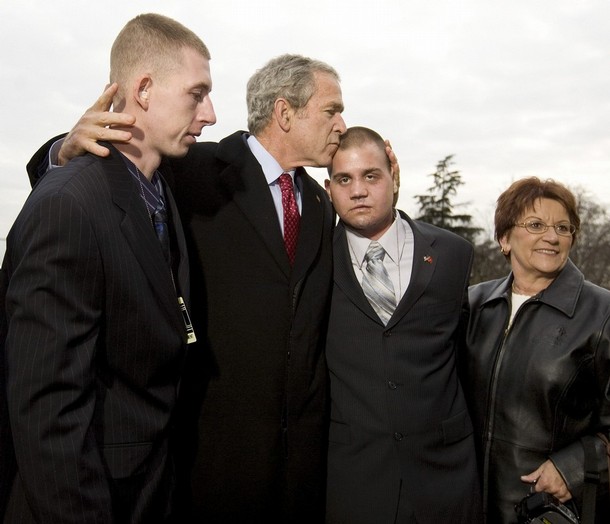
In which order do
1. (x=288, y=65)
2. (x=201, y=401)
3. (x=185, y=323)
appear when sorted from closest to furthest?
(x=185, y=323)
(x=201, y=401)
(x=288, y=65)

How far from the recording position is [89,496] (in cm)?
190

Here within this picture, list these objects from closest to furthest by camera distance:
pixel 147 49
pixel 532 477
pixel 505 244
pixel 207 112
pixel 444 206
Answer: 1. pixel 147 49
2. pixel 207 112
3. pixel 532 477
4. pixel 505 244
5. pixel 444 206

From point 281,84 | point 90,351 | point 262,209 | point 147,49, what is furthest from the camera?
point 281,84

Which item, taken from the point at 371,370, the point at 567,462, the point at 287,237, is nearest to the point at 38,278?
the point at 287,237

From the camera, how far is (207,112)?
253cm

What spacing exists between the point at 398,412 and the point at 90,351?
1.69 m

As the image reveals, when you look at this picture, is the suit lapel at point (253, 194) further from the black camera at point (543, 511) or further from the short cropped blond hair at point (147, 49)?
the black camera at point (543, 511)

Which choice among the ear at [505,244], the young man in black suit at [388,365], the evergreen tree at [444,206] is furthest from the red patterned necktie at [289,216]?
the evergreen tree at [444,206]

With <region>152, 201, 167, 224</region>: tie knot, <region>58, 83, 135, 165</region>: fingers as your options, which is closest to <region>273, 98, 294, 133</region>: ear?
<region>152, 201, 167, 224</region>: tie knot

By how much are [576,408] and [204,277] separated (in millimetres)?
2061

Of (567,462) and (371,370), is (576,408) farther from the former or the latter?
(371,370)

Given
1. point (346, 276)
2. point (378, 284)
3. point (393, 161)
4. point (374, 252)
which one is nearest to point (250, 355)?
point (346, 276)

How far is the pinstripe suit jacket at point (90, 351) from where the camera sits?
1.85 meters

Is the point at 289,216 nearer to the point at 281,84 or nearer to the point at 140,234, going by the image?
the point at 281,84
